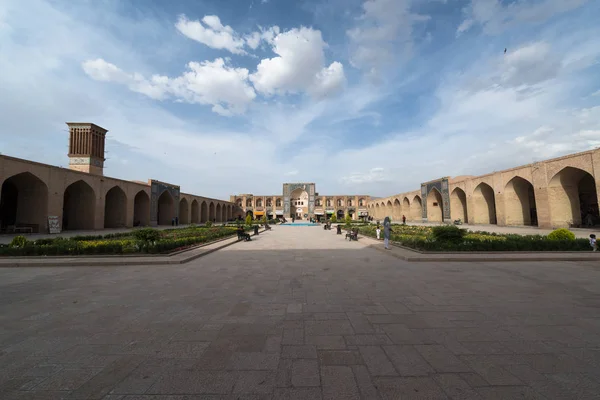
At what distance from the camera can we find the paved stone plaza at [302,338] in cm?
195

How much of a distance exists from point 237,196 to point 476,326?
55444 mm

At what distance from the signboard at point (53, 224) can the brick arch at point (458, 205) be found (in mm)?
34609

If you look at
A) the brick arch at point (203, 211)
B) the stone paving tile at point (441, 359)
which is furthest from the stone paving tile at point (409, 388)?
the brick arch at point (203, 211)

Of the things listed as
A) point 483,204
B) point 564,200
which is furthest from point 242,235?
point 483,204

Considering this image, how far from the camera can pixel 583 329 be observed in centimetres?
290

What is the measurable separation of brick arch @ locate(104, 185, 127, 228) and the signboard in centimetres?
612

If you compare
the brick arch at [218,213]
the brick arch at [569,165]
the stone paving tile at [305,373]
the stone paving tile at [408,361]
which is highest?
the brick arch at [569,165]

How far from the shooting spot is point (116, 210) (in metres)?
23.2

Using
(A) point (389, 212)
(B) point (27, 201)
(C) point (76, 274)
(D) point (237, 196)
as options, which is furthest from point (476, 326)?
(D) point (237, 196)

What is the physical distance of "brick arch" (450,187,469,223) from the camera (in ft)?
93.5

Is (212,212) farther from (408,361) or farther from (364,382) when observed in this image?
(364,382)

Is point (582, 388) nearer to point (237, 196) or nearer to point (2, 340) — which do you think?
point (2, 340)

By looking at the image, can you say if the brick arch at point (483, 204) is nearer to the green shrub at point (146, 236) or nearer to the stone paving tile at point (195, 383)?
the green shrub at point (146, 236)

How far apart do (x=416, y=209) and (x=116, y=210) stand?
3669 cm
